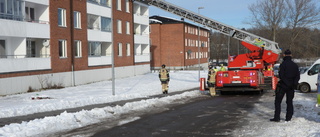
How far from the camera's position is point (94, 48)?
33.0 metres

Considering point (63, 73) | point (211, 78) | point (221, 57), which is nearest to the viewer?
point (211, 78)

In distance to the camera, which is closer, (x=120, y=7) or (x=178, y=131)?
(x=178, y=131)

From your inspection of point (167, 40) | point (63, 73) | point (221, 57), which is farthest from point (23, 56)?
point (221, 57)

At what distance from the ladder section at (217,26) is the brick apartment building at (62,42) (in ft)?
20.5

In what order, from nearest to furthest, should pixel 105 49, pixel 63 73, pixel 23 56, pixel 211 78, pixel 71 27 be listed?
pixel 211 78 < pixel 23 56 < pixel 63 73 < pixel 71 27 < pixel 105 49

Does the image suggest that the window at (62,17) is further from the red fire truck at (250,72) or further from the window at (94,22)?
the red fire truck at (250,72)

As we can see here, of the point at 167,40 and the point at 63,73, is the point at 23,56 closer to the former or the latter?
the point at 63,73

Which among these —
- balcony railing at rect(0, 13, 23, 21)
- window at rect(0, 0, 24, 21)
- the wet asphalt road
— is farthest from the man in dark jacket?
balcony railing at rect(0, 13, 23, 21)

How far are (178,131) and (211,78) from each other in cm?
1034

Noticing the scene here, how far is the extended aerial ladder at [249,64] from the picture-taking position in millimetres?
18172

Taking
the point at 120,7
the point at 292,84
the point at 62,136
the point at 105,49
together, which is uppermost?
the point at 120,7

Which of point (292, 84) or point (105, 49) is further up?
point (105, 49)

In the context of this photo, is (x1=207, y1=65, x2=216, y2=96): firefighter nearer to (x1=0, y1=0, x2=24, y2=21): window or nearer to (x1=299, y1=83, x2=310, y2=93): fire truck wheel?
(x1=299, y1=83, x2=310, y2=93): fire truck wheel

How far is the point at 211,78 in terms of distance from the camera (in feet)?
60.3
